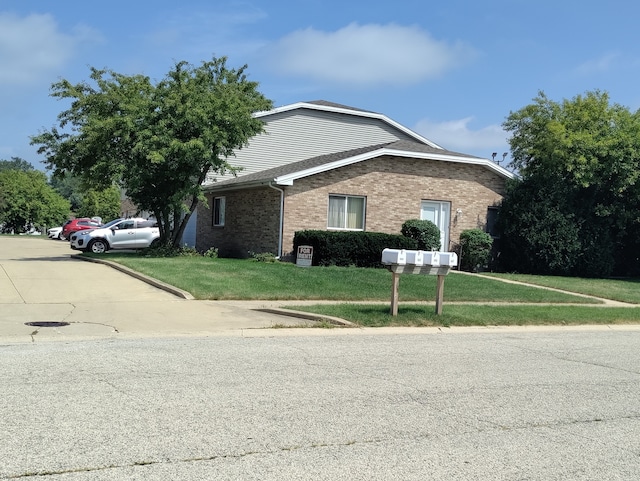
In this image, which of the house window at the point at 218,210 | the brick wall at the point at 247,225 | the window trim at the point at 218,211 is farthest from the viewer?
the house window at the point at 218,210

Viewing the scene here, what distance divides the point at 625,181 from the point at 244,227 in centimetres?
1412

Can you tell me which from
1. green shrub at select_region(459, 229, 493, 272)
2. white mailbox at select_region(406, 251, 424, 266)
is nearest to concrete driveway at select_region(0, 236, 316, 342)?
white mailbox at select_region(406, 251, 424, 266)

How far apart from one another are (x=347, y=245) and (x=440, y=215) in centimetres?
497

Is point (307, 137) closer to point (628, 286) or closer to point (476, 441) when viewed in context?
point (628, 286)

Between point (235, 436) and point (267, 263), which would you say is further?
point (267, 263)

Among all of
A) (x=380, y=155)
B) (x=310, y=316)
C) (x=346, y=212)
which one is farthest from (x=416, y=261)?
(x=380, y=155)

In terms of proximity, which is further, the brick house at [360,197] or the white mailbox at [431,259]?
the brick house at [360,197]

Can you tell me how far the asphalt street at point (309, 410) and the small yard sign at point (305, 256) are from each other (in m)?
10.8

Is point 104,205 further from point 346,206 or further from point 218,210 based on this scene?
point 346,206

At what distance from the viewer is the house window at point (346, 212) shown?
22.7m

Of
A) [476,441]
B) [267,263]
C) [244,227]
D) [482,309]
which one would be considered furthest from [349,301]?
[244,227]

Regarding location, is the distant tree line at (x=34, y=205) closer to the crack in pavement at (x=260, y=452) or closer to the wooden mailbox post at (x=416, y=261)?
the wooden mailbox post at (x=416, y=261)

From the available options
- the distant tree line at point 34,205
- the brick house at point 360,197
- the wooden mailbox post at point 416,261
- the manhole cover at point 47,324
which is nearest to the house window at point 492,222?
the brick house at point 360,197

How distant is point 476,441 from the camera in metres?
5.14
